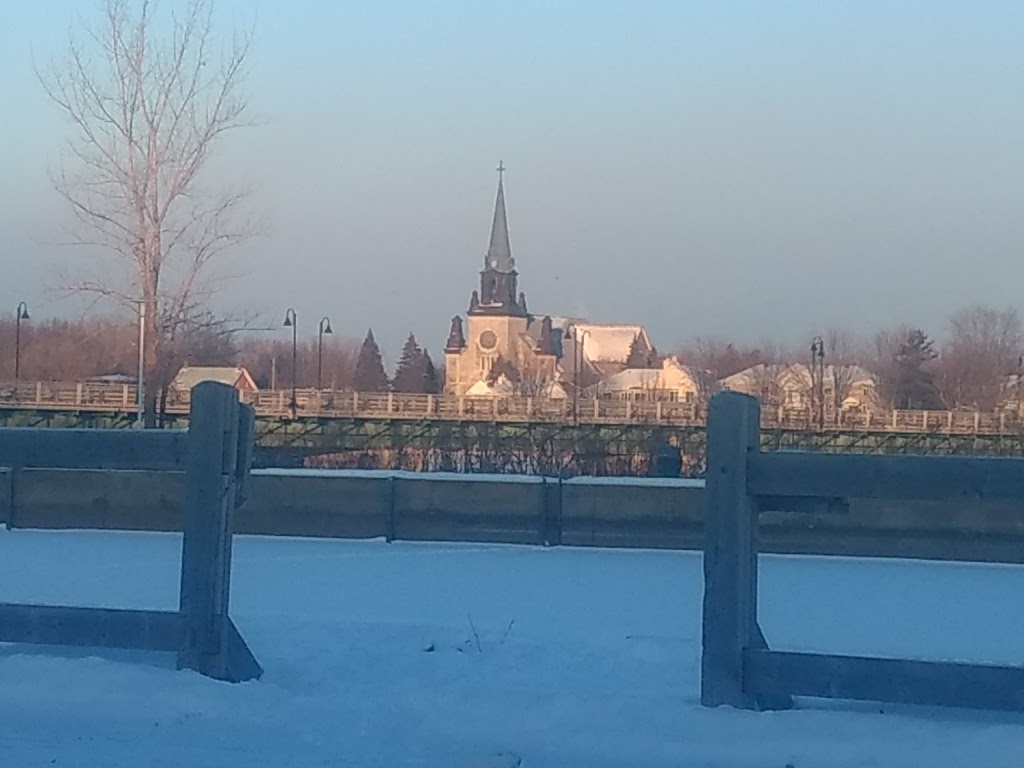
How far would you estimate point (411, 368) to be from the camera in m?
156

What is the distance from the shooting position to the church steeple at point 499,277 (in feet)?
538

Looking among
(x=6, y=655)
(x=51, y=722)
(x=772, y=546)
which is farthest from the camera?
(x=772, y=546)

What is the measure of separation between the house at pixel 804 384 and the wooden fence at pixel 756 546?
67.4 m

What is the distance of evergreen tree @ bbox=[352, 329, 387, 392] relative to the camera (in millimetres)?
130375

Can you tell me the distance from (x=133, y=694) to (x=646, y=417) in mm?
48477

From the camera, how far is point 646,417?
180 ft

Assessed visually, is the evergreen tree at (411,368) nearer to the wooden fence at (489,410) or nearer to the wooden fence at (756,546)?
the wooden fence at (489,410)

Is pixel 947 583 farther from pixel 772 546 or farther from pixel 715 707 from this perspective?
pixel 715 707

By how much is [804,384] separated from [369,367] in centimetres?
5733

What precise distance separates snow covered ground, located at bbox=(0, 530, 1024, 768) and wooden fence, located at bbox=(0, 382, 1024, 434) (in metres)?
32.3

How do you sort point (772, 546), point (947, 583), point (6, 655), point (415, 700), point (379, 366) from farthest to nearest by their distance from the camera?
point (379, 366), point (772, 546), point (947, 583), point (6, 655), point (415, 700)

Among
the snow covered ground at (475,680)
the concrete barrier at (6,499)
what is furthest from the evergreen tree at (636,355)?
the snow covered ground at (475,680)

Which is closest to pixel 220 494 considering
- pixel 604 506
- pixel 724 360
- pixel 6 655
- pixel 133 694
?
pixel 133 694

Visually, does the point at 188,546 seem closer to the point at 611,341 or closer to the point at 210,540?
the point at 210,540
